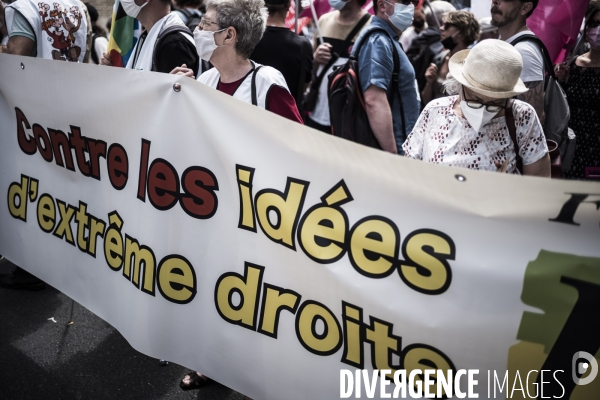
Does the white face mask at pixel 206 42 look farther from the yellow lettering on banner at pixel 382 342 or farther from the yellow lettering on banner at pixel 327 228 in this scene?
the yellow lettering on banner at pixel 382 342

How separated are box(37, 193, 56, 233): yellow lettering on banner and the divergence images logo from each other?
2.37 m

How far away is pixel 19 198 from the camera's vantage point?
3.04 m

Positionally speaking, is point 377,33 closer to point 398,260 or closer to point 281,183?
point 281,183

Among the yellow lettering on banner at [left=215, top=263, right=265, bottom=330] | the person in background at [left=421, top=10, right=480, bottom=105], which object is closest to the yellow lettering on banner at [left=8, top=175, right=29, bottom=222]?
the yellow lettering on banner at [left=215, top=263, right=265, bottom=330]

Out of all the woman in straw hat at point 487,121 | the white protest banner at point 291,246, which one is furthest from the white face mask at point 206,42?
the woman in straw hat at point 487,121

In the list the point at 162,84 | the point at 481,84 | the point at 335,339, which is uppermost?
the point at 481,84

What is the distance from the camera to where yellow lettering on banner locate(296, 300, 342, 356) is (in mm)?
1963

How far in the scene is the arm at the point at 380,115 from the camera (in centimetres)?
338

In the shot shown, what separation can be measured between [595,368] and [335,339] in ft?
2.59

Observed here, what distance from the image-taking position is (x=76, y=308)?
3.61 m

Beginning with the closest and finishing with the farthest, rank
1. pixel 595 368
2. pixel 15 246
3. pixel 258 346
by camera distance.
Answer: pixel 595 368
pixel 258 346
pixel 15 246

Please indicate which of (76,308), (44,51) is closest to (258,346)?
(76,308)

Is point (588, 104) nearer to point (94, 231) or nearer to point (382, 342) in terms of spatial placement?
point (382, 342)

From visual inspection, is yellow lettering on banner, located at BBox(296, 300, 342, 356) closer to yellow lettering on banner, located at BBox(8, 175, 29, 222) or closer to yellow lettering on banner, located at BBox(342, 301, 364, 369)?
yellow lettering on banner, located at BBox(342, 301, 364, 369)
